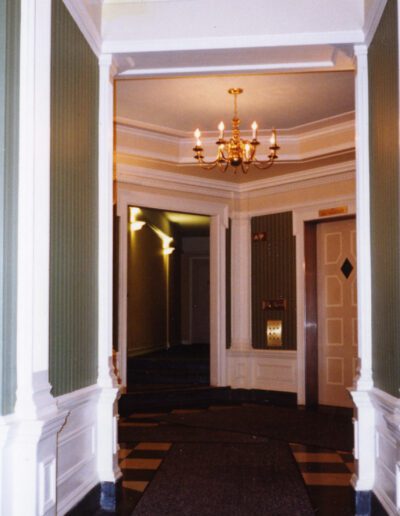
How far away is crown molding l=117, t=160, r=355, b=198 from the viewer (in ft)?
24.6

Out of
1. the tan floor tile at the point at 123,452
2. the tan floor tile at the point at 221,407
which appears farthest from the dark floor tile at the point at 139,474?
the tan floor tile at the point at 221,407

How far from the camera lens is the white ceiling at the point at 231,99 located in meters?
5.57

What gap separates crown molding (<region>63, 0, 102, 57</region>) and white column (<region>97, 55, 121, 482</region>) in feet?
0.45

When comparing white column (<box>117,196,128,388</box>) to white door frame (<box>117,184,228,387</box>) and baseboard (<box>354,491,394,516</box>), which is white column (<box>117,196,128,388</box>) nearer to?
white door frame (<box>117,184,228,387</box>)

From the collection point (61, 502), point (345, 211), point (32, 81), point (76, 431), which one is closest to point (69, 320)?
point (76, 431)

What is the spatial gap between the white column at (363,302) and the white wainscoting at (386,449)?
7 cm

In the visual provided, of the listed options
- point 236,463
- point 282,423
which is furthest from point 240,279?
point 236,463

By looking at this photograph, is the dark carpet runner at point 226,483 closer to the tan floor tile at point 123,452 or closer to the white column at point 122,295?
the tan floor tile at point 123,452

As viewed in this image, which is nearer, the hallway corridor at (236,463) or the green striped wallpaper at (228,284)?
the hallway corridor at (236,463)

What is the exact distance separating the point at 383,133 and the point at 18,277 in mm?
2024

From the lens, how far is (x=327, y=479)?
455 cm

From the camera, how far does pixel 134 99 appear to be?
6.06 m

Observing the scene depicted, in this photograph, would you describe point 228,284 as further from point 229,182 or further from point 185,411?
point 185,411

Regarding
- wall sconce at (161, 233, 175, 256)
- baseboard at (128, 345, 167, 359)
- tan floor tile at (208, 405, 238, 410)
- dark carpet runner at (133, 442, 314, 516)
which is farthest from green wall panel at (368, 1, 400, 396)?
wall sconce at (161, 233, 175, 256)
